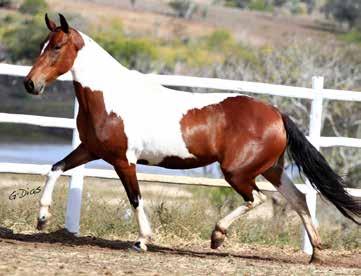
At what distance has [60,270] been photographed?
7.62m

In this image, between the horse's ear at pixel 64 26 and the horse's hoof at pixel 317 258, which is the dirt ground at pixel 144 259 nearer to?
the horse's hoof at pixel 317 258

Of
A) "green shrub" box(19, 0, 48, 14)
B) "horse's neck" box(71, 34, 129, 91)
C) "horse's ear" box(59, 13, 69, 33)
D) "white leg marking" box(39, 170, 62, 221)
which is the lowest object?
"white leg marking" box(39, 170, 62, 221)

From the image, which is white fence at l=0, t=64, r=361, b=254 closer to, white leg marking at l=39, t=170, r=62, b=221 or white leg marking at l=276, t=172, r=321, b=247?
white leg marking at l=276, t=172, r=321, b=247

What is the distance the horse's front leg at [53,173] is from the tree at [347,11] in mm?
53208

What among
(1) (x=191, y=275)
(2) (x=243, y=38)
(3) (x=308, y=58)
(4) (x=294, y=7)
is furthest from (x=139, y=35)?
(1) (x=191, y=275)

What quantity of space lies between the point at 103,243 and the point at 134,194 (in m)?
1.08

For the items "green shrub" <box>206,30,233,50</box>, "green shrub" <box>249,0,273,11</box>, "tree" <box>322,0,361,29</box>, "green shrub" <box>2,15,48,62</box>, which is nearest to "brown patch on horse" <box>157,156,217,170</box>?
"green shrub" <box>2,15,48,62</box>

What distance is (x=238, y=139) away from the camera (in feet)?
30.3

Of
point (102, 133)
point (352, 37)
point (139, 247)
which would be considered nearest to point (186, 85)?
point (102, 133)

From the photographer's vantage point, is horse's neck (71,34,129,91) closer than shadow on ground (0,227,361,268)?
Yes

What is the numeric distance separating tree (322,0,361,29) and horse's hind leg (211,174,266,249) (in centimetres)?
5306

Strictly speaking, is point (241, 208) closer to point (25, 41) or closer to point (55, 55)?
point (55, 55)

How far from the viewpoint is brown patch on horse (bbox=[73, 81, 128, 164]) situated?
910 cm

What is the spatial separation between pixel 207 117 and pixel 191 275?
1.85m
